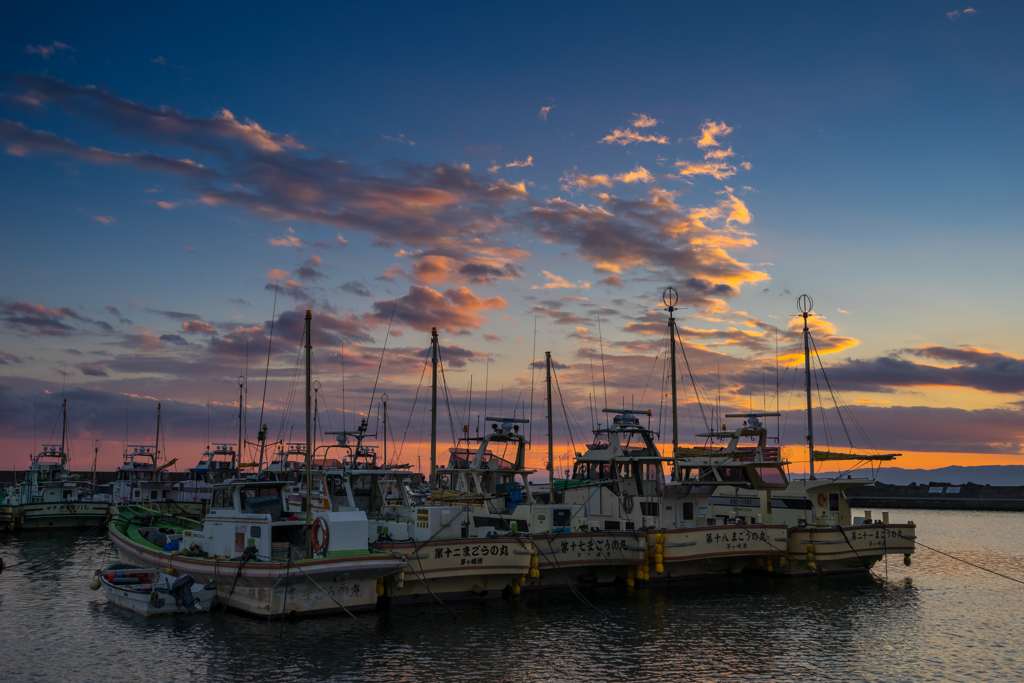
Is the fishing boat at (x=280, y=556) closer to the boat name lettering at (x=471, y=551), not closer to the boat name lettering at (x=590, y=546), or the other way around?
the boat name lettering at (x=471, y=551)

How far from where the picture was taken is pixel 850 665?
19.9 metres

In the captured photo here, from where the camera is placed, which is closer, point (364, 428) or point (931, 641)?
point (931, 641)

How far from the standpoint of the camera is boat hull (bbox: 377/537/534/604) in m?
24.2

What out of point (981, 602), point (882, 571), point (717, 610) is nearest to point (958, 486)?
point (882, 571)

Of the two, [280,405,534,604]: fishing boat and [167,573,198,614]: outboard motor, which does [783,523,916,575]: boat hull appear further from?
[167,573,198,614]: outboard motor

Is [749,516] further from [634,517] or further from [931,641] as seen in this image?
[931,641]

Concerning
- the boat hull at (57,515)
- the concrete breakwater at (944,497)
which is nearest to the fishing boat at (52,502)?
the boat hull at (57,515)

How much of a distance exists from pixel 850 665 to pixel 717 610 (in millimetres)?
7505

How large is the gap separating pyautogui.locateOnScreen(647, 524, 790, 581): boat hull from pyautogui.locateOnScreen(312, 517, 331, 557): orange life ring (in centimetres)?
1399

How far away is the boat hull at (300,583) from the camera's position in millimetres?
21656

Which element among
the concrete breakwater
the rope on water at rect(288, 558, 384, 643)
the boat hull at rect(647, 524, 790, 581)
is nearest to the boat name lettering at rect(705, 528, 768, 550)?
the boat hull at rect(647, 524, 790, 581)

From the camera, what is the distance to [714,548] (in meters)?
31.7

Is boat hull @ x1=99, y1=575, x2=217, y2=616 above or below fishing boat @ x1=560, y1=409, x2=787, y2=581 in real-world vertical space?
below

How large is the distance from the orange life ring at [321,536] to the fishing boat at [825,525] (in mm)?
22024
